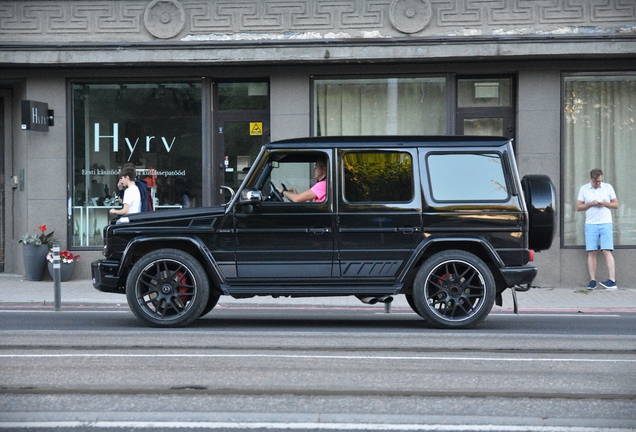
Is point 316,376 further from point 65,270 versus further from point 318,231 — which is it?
point 65,270

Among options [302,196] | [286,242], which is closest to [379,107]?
[302,196]

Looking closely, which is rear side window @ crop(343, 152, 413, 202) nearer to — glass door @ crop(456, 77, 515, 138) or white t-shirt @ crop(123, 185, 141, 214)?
white t-shirt @ crop(123, 185, 141, 214)

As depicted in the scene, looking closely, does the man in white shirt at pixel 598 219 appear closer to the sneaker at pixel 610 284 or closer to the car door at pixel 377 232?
the sneaker at pixel 610 284

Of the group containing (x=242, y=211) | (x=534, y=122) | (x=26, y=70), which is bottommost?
(x=242, y=211)

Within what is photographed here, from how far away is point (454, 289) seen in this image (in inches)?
395

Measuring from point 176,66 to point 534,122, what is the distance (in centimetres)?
617

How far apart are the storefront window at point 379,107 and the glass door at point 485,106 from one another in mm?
367

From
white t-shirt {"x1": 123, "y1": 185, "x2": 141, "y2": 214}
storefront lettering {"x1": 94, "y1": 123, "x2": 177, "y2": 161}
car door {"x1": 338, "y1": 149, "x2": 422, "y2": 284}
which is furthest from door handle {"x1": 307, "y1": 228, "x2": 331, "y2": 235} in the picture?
storefront lettering {"x1": 94, "y1": 123, "x2": 177, "y2": 161}

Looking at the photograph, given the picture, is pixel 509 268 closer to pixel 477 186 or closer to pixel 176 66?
pixel 477 186

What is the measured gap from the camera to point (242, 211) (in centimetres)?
1010

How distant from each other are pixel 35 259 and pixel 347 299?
5.76 m

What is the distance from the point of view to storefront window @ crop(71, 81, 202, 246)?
16953 mm

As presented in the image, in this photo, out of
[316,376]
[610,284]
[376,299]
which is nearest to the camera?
[316,376]

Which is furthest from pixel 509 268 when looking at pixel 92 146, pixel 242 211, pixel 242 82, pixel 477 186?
pixel 92 146
